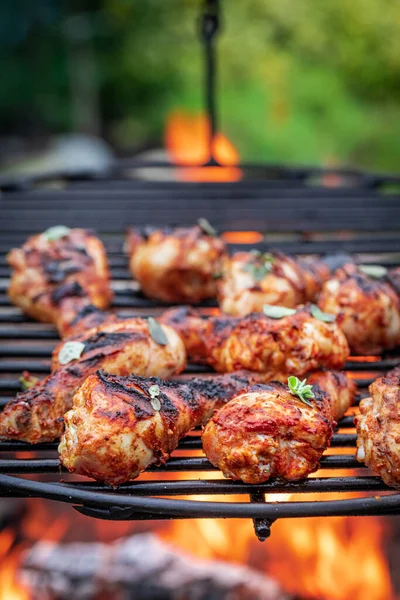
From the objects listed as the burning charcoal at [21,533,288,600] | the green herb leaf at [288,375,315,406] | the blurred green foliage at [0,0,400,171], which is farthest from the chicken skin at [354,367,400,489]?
the blurred green foliage at [0,0,400,171]

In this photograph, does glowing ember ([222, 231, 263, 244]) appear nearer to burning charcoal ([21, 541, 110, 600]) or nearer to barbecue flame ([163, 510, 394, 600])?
barbecue flame ([163, 510, 394, 600])

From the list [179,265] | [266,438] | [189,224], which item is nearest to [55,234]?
[179,265]

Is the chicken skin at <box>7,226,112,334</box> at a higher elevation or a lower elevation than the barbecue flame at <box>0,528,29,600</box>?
higher

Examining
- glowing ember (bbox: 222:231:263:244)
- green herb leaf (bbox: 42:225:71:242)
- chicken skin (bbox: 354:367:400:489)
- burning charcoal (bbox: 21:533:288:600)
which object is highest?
green herb leaf (bbox: 42:225:71:242)

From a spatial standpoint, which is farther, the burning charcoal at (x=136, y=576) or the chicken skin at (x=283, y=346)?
the burning charcoal at (x=136, y=576)

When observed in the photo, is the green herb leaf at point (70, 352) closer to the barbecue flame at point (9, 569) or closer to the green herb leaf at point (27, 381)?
the green herb leaf at point (27, 381)

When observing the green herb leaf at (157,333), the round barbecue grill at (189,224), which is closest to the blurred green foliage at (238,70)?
the round barbecue grill at (189,224)
